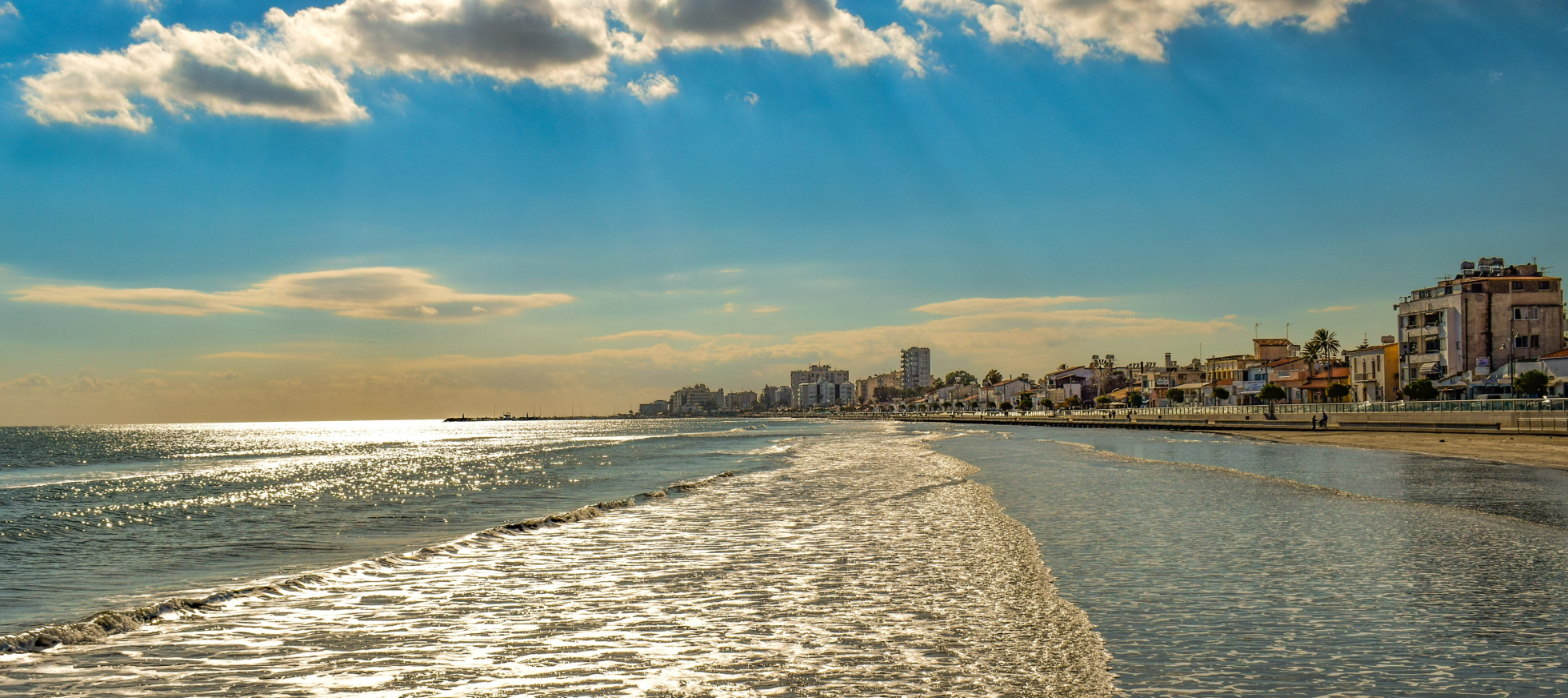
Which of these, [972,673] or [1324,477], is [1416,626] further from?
[1324,477]

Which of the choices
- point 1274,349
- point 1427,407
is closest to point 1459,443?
point 1427,407

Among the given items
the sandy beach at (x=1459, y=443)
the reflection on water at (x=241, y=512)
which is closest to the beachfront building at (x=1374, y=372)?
the sandy beach at (x=1459, y=443)

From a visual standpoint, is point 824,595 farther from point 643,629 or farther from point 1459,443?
point 1459,443

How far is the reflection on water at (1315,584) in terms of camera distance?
29.6 ft

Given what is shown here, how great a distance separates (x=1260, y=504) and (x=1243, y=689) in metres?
18.2

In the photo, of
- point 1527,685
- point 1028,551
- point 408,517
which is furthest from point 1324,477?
point 408,517

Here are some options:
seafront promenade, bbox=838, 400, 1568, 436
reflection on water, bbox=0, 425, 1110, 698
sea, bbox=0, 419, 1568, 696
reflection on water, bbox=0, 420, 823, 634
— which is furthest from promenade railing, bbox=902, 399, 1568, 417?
reflection on water, bbox=0, 425, 1110, 698

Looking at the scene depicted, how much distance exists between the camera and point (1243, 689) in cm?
841

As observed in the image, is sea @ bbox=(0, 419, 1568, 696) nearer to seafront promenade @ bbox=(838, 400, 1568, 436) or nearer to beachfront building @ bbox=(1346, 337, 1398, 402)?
seafront promenade @ bbox=(838, 400, 1568, 436)

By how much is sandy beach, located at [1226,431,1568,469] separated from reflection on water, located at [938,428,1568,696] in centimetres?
1623

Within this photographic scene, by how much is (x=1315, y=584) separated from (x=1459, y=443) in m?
53.0

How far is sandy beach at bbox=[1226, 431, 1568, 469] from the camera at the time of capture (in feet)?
141

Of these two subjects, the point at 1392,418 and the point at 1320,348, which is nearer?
the point at 1392,418

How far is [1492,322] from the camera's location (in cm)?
9725
